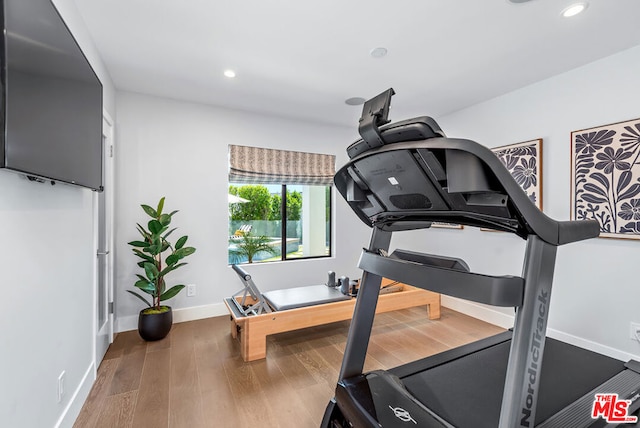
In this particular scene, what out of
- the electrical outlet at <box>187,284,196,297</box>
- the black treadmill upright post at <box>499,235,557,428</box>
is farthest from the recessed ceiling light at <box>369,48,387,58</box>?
the electrical outlet at <box>187,284,196,297</box>

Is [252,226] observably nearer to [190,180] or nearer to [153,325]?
[190,180]

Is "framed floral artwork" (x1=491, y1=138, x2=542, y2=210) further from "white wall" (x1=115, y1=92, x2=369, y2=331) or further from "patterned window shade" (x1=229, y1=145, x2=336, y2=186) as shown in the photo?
"white wall" (x1=115, y1=92, x2=369, y2=331)

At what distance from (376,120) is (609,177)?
2702 millimetres

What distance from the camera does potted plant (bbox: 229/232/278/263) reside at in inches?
150

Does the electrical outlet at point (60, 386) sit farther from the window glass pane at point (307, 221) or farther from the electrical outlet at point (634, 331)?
the electrical outlet at point (634, 331)

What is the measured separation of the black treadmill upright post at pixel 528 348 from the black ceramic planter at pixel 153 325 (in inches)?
114

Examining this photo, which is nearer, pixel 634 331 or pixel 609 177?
pixel 634 331

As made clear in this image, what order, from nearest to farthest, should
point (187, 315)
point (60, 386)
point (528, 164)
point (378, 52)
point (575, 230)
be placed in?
1. point (575, 230)
2. point (60, 386)
3. point (378, 52)
4. point (528, 164)
5. point (187, 315)

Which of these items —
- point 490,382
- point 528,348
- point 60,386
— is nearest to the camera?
point 528,348

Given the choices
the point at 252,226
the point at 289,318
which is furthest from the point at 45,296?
the point at 252,226

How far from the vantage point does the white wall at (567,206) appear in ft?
7.80

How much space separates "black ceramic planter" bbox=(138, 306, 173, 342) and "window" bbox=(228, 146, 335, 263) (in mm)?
1082

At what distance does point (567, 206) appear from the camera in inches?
107

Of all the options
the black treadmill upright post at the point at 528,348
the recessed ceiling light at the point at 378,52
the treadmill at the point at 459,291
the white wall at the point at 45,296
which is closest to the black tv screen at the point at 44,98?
the white wall at the point at 45,296
